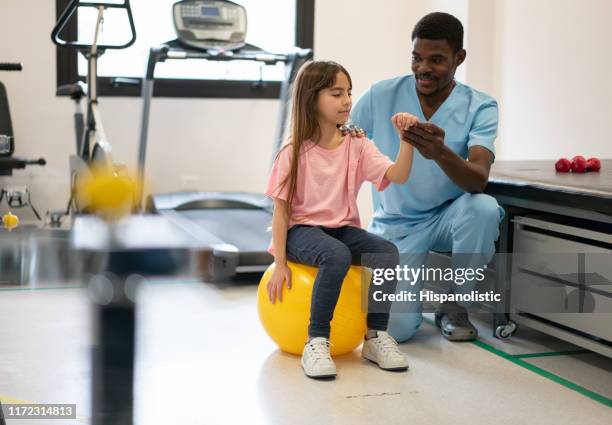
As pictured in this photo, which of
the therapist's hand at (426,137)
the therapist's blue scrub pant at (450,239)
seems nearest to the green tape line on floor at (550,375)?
the therapist's blue scrub pant at (450,239)

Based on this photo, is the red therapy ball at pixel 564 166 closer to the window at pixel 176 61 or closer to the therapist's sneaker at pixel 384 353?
the therapist's sneaker at pixel 384 353

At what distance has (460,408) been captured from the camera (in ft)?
7.23

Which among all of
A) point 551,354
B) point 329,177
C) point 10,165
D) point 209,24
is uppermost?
point 209,24

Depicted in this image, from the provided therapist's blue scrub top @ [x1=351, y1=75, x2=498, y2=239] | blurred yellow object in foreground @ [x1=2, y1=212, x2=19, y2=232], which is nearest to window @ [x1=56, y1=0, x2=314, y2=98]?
therapist's blue scrub top @ [x1=351, y1=75, x2=498, y2=239]

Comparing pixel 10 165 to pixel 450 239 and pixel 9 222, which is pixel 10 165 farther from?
pixel 9 222

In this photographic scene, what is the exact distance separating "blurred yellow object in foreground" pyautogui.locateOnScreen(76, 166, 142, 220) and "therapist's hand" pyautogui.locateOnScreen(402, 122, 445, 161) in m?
1.77

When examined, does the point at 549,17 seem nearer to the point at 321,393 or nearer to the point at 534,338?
the point at 534,338

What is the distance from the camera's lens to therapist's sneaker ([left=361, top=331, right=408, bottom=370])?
2.51m

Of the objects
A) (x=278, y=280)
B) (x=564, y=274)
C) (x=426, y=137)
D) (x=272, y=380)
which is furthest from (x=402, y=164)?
(x=272, y=380)

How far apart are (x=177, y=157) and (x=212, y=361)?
9.71 ft

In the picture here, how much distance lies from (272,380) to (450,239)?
32.2 inches

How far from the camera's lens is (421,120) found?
2.87m

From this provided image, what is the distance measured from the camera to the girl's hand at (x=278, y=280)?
2518 mm

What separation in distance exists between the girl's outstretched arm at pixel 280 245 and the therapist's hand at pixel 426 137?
426 millimetres
